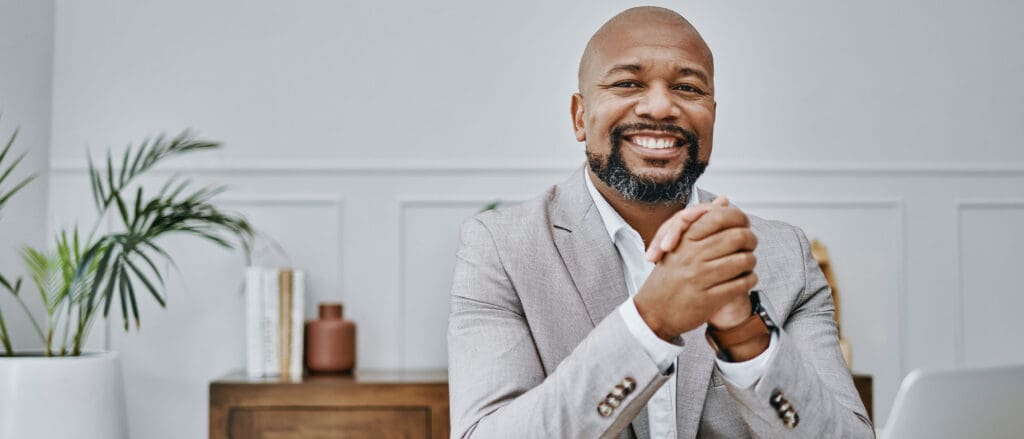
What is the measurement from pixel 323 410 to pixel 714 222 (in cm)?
179

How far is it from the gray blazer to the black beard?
3.0 inches

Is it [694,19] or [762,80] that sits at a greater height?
[694,19]

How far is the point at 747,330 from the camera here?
120 centimetres

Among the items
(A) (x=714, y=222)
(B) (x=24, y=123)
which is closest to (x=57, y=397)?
(B) (x=24, y=123)

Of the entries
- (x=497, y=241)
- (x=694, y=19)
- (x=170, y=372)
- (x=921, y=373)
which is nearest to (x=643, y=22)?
(x=497, y=241)

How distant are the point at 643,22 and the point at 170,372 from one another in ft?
7.23

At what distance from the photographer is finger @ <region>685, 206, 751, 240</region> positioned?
112 centimetres

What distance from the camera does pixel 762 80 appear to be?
10.3 ft

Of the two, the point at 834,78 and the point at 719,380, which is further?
the point at 834,78

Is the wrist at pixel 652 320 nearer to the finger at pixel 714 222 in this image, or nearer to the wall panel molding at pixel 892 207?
the finger at pixel 714 222

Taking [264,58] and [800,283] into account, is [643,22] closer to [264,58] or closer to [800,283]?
[800,283]

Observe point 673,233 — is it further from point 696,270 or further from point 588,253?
point 588,253

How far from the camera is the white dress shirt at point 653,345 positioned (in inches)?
44.5

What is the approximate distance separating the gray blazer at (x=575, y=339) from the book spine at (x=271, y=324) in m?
1.44
